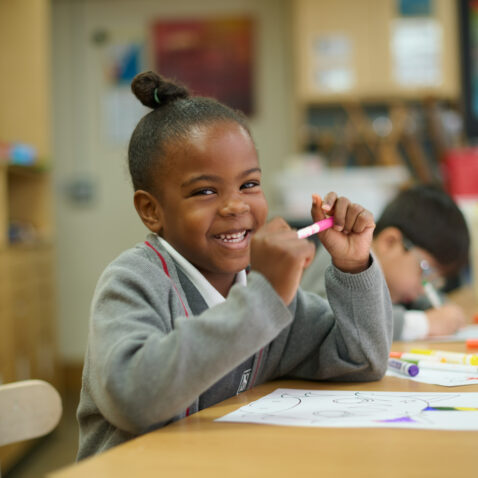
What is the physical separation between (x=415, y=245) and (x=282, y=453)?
1.12 meters

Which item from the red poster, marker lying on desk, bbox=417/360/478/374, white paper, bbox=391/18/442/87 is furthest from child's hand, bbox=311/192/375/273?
the red poster

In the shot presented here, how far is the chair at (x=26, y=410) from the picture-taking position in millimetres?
790

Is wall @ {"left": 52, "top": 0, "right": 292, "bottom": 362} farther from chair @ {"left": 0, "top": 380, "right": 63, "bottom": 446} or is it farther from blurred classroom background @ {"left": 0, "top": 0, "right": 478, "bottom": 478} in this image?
chair @ {"left": 0, "top": 380, "right": 63, "bottom": 446}

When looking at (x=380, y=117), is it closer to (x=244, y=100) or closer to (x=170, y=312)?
(x=244, y=100)

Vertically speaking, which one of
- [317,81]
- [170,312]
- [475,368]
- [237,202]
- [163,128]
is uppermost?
[317,81]

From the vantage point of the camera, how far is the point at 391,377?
0.93m

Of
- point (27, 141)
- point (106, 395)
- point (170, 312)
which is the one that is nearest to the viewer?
point (106, 395)

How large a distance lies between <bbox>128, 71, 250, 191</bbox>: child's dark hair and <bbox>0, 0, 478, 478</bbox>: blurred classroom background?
182cm

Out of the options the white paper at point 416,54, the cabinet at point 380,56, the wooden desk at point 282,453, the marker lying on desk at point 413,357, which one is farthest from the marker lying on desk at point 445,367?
the white paper at point 416,54

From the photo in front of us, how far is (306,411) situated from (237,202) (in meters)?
0.30

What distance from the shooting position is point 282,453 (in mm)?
556

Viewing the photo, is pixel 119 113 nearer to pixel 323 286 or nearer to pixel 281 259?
pixel 323 286

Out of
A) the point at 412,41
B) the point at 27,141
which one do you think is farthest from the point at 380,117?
the point at 27,141

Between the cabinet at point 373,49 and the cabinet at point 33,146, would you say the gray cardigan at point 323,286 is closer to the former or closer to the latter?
the cabinet at point 33,146
